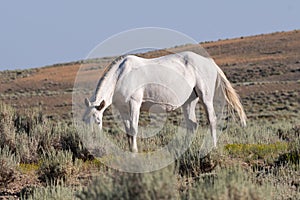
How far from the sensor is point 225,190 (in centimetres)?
580

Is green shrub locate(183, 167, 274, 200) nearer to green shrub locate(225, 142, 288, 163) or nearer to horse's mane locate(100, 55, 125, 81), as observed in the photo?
green shrub locate(225, 142, 288, 163)

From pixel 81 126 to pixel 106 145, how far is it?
0.69 m

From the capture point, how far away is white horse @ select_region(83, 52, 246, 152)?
1177 cm

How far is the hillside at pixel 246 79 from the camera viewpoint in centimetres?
4207

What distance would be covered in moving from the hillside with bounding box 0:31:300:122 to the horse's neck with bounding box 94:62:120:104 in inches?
926

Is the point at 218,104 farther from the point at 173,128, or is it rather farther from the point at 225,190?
the point at 225,190

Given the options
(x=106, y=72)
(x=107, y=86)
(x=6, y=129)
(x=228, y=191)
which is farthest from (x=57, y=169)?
(x=228, y=191)

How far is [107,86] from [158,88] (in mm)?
1178

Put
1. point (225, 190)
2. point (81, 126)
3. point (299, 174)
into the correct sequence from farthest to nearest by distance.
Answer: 1. point (81, 126)
2. point (299, 174)
3. point (225, 190)

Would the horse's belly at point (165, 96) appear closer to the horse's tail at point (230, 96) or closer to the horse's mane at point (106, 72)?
the horse's mane at point (106, 72)

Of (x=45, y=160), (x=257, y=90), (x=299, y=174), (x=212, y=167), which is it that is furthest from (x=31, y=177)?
(x=257, y=90)

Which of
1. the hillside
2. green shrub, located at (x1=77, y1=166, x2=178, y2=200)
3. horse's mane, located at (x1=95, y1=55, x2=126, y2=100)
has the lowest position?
the hillside

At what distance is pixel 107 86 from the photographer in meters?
11.7

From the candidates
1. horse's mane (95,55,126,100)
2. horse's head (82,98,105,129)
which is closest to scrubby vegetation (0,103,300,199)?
horse's head (82,98,105,129)
